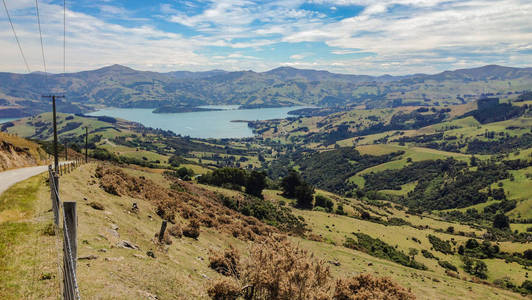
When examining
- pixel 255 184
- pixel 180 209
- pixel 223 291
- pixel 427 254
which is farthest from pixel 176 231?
pixel 255 184

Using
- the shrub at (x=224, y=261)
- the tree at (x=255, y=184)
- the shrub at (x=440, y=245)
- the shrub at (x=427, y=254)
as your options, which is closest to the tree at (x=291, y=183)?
the tree at (x=255, y=184)

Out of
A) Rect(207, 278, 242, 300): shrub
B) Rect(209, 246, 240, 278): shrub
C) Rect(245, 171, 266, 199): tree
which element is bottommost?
Rect(245, 171, 266, 199): tree

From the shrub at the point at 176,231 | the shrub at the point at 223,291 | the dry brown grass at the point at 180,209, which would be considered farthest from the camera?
the dry brown grass at the point at 180,209

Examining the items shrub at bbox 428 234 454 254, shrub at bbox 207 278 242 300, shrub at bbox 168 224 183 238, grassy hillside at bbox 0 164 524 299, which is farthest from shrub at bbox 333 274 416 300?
shrub at bbox 428 234 454 254

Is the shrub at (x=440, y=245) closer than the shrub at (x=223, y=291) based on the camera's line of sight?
No

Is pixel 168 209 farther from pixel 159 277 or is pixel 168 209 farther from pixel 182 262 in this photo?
pixel 159 277

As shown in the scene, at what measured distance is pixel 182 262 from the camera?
20.9m

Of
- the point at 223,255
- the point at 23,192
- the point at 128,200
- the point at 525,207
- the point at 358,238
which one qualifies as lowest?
the point at 525,207

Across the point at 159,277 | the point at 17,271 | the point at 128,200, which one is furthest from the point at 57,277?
the point at 128,200

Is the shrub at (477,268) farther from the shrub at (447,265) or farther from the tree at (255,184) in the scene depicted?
the tree at (255,184)

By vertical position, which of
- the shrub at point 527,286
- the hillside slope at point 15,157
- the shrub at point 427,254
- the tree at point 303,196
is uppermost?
the hillside slope at point 15,157

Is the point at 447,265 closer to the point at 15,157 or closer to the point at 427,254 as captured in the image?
the point at 427,254

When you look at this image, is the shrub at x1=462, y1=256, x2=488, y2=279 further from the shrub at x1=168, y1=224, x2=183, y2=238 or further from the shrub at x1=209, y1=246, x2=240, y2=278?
the shrub at x1=168, y1=224, x2=183, y2=238

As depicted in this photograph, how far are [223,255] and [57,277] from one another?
13241mm
